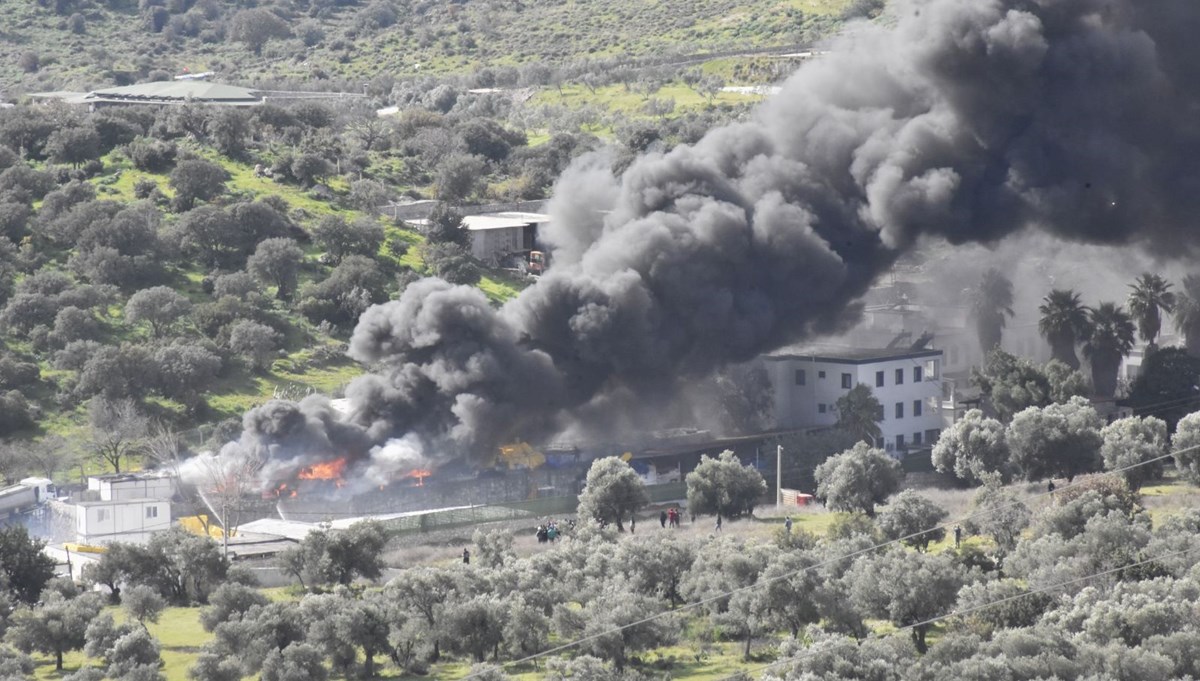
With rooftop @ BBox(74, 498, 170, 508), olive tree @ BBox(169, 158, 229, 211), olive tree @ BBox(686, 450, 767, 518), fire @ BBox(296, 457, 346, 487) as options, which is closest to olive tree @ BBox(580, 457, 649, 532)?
olive tree @ BBox(686, 450, 767, 518)

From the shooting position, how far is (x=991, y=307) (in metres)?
80.4

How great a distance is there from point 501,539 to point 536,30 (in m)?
115

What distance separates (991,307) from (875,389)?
10511 millimetres

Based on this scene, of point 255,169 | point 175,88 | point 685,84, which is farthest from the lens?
point 685,84

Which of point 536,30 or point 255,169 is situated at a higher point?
point 536,30

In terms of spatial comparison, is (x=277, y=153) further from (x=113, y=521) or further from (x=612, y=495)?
(x=612, y=495)

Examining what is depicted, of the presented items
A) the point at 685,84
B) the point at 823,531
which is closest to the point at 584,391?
the point at 823,531

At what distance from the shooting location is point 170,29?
6594 inches

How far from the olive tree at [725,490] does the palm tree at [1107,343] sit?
19150 mm

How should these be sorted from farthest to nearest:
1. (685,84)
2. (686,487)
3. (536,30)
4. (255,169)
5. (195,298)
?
(536,30)
(685,84)
(255,169)
(195,298)
(686,487)

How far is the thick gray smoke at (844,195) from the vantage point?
66.5m

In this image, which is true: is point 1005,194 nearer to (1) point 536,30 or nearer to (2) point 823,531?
(2) point 823,531

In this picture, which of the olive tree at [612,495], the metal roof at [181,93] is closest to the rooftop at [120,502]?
the olive tree at [612,495]

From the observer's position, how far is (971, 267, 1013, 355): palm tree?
8019 cm
